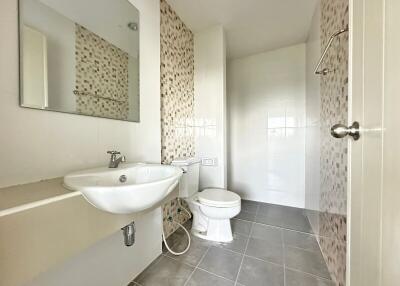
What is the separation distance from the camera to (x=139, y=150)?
1227 mm

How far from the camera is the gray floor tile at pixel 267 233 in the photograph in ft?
5.28

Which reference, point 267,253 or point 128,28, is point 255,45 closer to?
point 128,28

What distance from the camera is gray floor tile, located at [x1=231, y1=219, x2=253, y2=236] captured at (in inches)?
68.6

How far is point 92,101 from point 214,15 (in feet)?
5.07

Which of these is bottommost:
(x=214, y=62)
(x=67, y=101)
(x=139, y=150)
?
(x=139, y=150)

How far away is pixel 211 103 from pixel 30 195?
67.4 inches

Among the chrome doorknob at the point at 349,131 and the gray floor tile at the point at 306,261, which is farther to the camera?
the gray floor tile at the point at 306,261

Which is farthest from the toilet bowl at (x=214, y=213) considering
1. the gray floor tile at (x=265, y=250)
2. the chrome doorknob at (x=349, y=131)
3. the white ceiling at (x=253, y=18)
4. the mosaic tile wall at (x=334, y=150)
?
the white ceiling at (x=253, y=18)

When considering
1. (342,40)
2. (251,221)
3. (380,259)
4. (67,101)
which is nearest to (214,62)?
(342,40)

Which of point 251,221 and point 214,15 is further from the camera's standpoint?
point 251,221

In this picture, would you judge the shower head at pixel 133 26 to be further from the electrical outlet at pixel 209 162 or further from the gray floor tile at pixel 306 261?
the gray floor tile at pixel 306 261

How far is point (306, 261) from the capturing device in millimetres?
1325

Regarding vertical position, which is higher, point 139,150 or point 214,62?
point 214,62

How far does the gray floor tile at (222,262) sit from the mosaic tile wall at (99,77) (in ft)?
4.07
